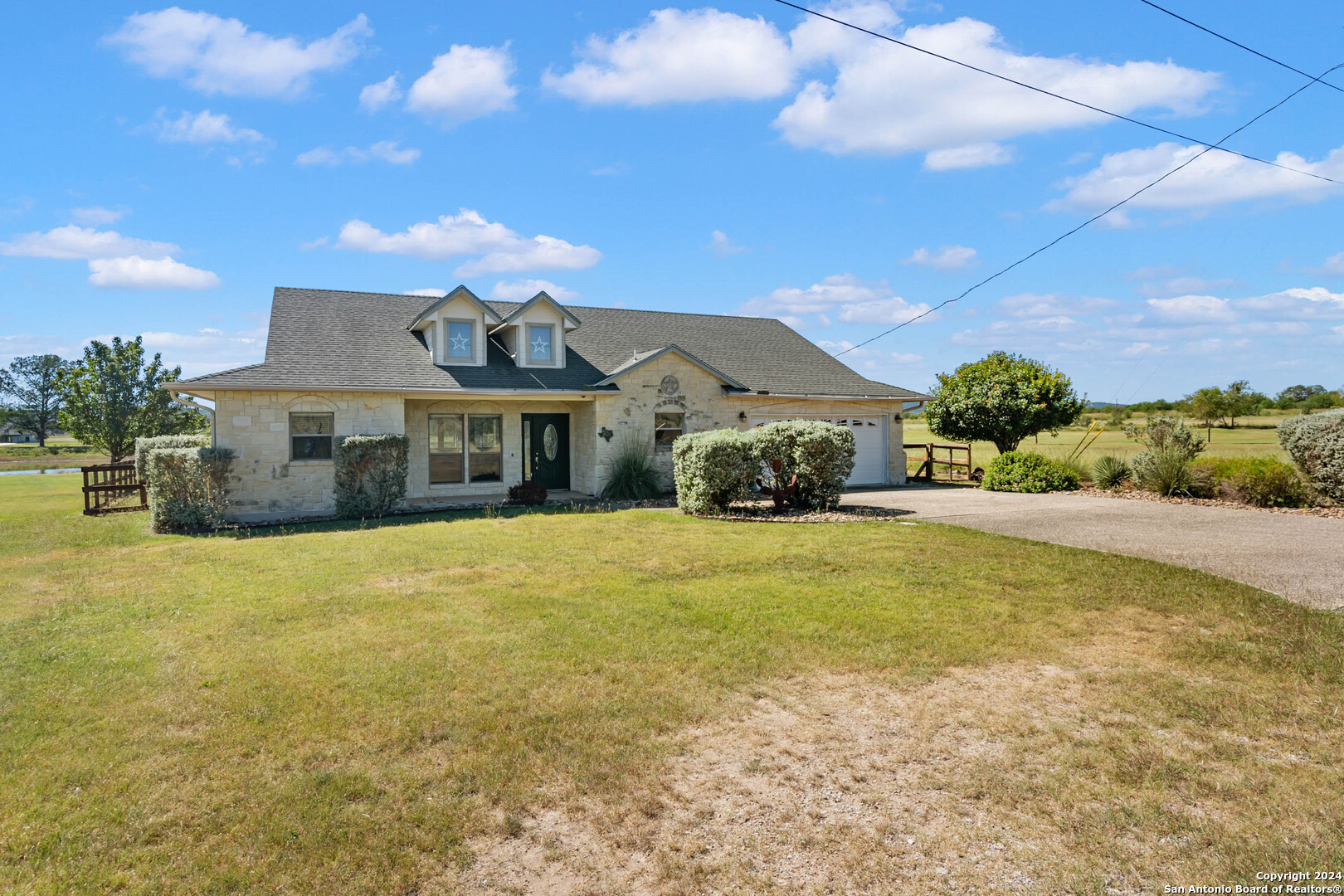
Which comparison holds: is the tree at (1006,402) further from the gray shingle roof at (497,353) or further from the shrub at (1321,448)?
the shrub at (1321,448)

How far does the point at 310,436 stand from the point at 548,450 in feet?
19.0

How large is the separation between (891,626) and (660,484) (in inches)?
454

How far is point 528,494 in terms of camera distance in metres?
16.8

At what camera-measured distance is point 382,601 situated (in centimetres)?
777

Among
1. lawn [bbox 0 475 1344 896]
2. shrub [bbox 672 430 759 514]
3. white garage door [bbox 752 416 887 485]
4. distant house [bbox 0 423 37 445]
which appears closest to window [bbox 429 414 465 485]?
shrub [bbox 672 430 759 514]

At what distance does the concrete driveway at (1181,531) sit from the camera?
8.80 meters

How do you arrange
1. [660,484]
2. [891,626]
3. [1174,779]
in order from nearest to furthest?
1. [1174,779]
2. [891,626]
3. [660,484]

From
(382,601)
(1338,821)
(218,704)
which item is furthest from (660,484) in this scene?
(1338,821)

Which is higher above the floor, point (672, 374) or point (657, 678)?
point (672, 374)

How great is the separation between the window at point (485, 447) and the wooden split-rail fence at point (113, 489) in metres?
7.24

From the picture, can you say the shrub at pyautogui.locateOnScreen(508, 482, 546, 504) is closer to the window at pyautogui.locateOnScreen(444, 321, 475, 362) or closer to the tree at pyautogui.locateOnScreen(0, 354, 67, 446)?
the window at pyautogui.locateOnScreen(444, 321, 475, 362)

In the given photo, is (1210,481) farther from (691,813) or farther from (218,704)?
(218,704)

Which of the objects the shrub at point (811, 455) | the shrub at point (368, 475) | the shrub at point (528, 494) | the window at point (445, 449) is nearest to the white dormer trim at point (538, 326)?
the window at point (445, 449)

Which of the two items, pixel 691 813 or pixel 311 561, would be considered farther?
pixel 311 561
